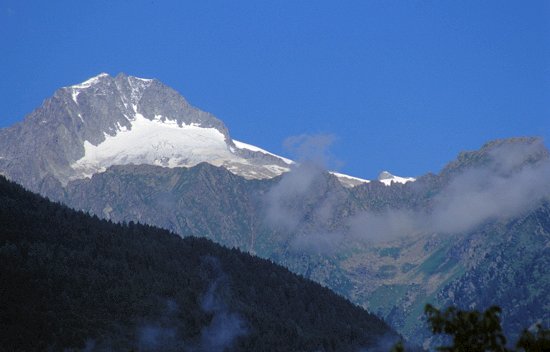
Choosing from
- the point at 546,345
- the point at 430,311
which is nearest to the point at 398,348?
the point at 430,311

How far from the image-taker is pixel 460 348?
8862 cm

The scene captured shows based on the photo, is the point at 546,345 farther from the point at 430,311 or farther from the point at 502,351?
the point at 430,311

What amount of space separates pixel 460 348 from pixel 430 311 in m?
3.84

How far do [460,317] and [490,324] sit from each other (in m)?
2.71

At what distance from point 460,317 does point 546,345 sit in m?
7.17

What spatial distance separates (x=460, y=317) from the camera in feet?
296

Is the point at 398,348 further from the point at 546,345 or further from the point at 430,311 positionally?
the point at 546,345

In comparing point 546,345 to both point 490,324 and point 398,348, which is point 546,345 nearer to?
point 490,324

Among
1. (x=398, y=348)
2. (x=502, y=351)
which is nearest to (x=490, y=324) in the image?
(x=502, y=351)

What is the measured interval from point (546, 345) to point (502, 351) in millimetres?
3585

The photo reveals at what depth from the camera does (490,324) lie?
3484 inches

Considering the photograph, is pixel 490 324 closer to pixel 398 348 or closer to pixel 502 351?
pixel 502 351

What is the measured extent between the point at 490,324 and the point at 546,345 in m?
4.66

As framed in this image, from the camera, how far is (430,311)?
89938mm
